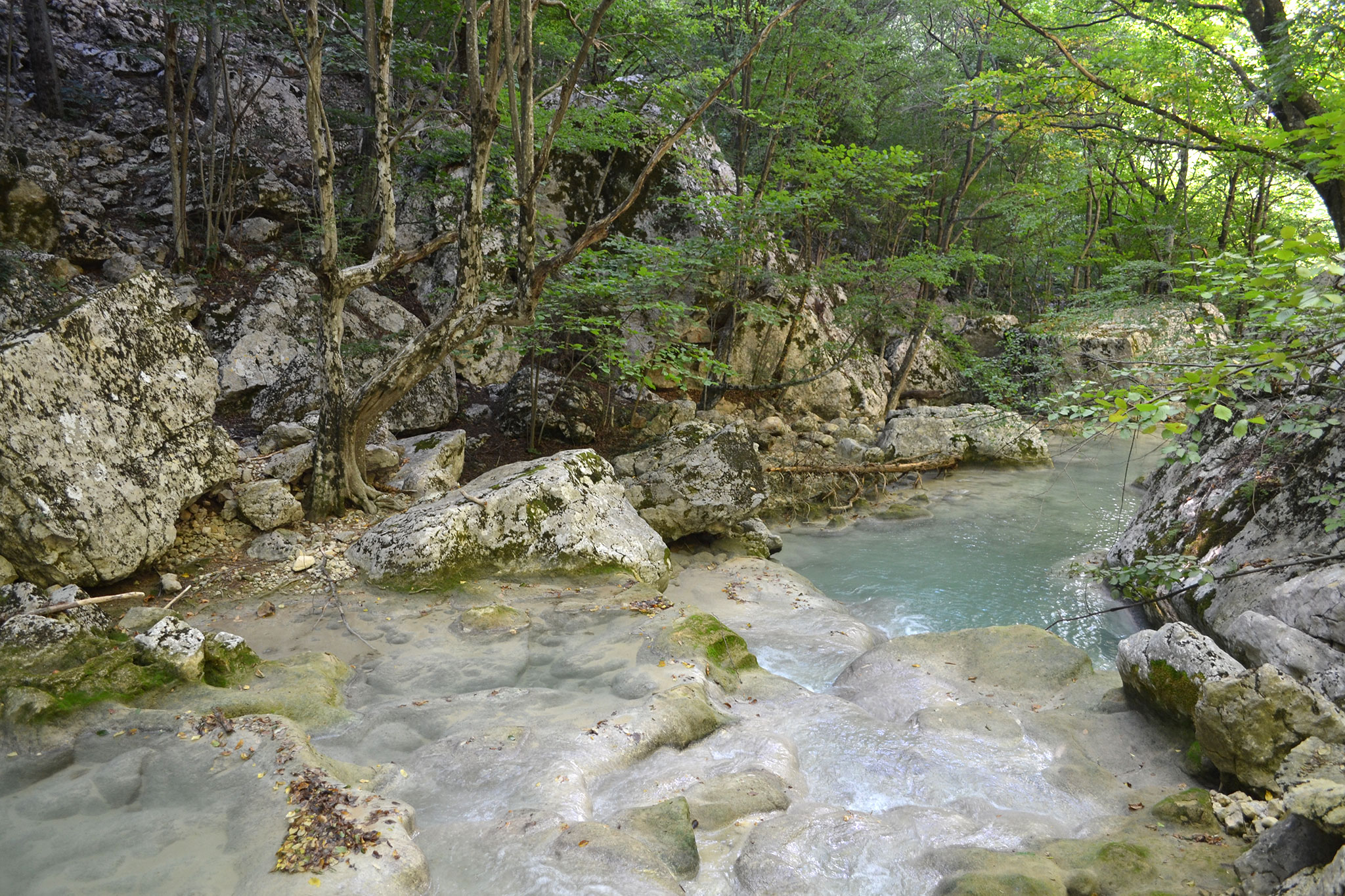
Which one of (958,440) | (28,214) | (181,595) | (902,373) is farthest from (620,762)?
(902,373)

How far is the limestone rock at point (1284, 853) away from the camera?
2662mm

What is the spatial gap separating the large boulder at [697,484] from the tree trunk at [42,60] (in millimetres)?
13316

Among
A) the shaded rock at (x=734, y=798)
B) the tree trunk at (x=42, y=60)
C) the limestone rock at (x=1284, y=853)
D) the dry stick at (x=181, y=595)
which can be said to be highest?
the tree trunk at (x=42, y=60)

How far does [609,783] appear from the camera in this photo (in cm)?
362

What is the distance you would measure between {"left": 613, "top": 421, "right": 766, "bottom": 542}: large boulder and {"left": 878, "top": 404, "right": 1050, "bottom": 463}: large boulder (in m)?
4.97

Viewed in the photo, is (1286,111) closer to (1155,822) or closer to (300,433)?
(1155,822)

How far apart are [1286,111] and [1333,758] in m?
6.22

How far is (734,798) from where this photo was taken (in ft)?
11.7

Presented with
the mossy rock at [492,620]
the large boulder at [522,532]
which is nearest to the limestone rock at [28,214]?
the large boulder at [522,532]

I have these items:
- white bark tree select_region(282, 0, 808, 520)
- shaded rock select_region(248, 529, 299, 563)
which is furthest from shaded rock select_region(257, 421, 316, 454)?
shaded rock select_region(248, 529, 299, 563)

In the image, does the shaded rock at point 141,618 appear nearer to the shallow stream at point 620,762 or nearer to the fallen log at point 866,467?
the shallow stream at point 620,762

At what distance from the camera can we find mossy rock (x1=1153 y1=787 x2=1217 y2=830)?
3393 millimetres

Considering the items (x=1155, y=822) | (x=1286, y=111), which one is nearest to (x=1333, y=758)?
(x=1155, y=822)

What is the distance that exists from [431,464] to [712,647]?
4.41 m
